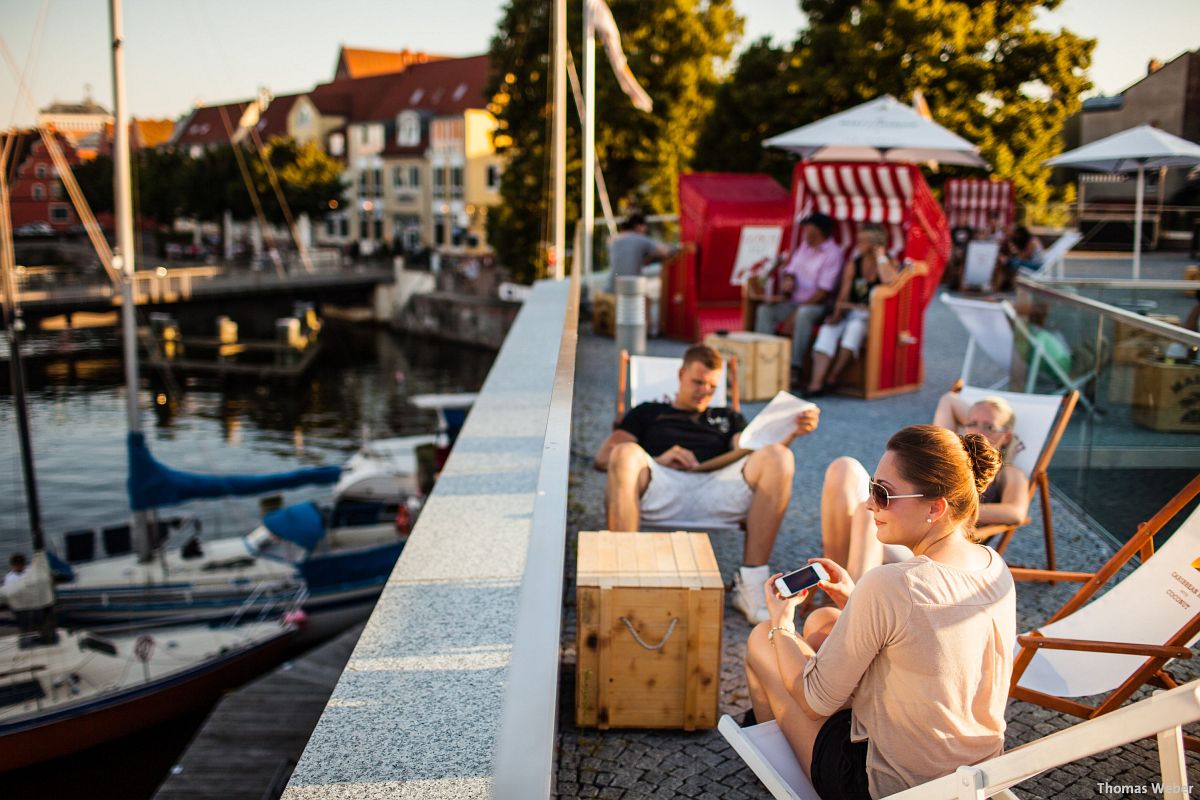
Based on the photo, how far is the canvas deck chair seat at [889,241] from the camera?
31.5ft

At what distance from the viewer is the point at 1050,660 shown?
378 centimetres

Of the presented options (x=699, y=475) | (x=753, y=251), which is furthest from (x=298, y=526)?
(x=699, y=475)

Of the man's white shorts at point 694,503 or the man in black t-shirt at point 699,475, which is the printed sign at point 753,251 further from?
the man's white shorts at point 694,503

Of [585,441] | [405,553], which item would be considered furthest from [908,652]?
[585,441]

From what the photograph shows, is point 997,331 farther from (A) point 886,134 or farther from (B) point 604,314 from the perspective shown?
(B) point 604,314

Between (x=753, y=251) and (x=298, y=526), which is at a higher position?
(x=753, y=251)

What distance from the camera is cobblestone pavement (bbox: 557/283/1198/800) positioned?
3.37m

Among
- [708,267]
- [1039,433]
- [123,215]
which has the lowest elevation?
[1039,433]

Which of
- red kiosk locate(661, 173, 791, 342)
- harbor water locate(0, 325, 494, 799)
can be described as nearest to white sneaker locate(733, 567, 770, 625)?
red kiosk locate(661, 173, 791, 342)

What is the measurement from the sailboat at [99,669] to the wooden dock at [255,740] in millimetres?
3471

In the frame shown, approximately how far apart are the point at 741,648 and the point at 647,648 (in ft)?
3.09

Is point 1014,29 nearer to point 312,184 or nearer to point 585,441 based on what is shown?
point 585,441

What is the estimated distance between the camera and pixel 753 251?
42.1 feet

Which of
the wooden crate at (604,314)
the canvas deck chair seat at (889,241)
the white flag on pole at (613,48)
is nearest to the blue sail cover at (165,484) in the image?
the wooden crate at (604,314)
